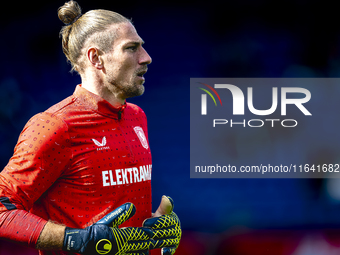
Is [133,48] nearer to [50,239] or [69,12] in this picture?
[69,12]

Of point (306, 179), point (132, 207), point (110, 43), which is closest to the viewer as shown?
point (132, 207)

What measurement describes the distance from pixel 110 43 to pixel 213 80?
2483mm

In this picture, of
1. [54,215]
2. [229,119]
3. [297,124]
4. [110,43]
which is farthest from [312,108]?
[54,215]

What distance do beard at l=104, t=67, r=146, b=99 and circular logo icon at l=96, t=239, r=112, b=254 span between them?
59 centimetres

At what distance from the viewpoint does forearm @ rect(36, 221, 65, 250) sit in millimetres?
1265

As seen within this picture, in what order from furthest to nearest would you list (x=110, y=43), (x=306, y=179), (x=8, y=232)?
(x=306, y=179) < (x=110, y=43) < (x=8, y=232)

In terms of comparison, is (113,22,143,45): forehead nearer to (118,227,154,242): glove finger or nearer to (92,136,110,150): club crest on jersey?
(92,136,110,150): club crest on jersey

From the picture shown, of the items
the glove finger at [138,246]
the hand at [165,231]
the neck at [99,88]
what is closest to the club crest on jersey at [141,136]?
the neck at [99,88]

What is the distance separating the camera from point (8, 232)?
4.15ft

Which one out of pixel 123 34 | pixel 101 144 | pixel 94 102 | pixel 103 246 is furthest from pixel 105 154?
pixel 123 34

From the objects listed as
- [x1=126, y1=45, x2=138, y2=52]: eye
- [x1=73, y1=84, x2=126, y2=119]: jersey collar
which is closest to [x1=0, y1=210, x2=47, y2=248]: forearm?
[x1=73, y1=84, x2=126, y2=119]: jersey collar

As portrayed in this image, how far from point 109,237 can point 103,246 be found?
1.4 inches

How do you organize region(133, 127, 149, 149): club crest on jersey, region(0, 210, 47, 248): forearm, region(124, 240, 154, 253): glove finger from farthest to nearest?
region(133, 127, 149, 149): club crest on jersey < region(124, 240, 154, 253): glove finger < region(0, 210, 47, 248): forearm

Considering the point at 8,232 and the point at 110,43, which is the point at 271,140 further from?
the point at 8,232
